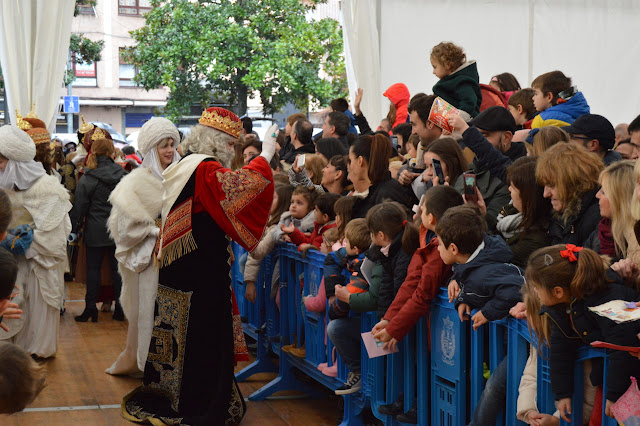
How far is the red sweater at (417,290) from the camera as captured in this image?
3832mm

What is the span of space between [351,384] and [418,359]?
79 centimetres

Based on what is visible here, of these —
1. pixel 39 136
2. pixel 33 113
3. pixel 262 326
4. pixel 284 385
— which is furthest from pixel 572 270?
pixel 33 113

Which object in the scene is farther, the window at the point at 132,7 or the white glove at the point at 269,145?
the window at the point at 132,7

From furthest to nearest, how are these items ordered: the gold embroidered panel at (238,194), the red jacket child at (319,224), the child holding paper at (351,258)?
the red jacket child at (319,224)
the gold embroidered panel at (238,194)
the child holding paper at (351,258)

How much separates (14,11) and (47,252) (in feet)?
14.3

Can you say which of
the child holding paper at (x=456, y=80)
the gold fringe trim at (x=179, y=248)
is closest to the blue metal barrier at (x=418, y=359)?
the gold fringe trim at (x=179, y=248)

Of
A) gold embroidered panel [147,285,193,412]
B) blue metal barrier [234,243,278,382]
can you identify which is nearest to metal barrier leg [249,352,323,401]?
blue metal barrier [234,243,278,382]

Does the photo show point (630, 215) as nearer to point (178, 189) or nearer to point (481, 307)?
point (481, 307)

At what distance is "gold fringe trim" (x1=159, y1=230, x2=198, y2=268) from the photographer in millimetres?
5070

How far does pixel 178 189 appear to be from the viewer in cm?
507

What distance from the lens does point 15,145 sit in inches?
253

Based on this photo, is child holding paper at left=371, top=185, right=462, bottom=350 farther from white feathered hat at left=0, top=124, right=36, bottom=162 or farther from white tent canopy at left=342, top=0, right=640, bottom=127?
white tent canopy at left=342, top=0, right=640, bottom=127

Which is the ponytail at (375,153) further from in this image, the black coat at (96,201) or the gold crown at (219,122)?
the black coat at (96,201)

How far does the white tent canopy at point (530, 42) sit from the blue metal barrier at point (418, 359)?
448 centimetres
